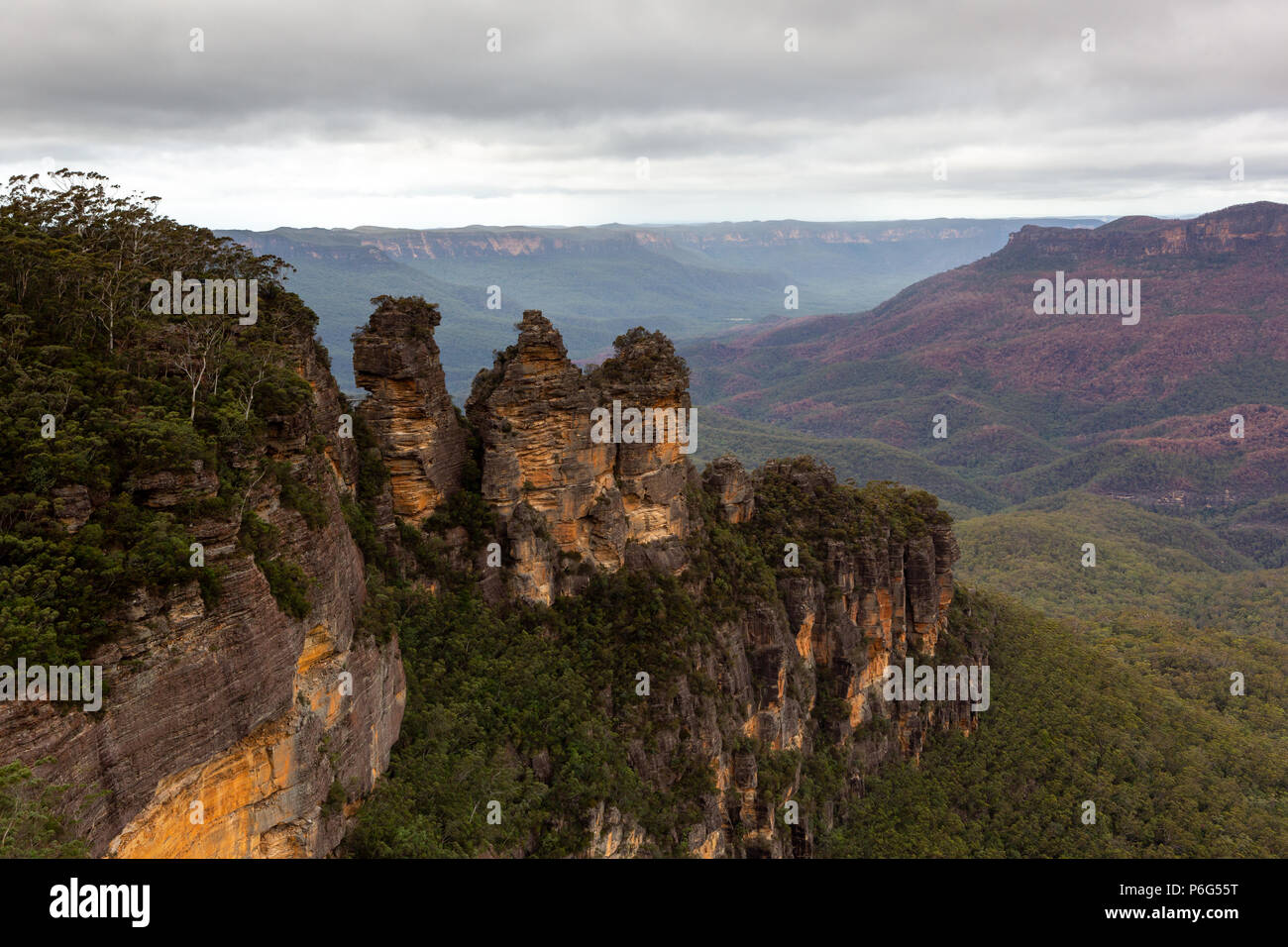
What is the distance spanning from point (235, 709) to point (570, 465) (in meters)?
20.9

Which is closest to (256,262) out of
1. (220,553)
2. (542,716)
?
(220,553)

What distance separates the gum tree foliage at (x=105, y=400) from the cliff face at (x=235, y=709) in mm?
593

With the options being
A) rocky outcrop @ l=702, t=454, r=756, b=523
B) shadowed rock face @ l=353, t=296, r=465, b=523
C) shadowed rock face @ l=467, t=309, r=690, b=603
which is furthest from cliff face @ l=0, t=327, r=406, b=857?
rocky outcrop @ l=702, t=454, r=756, b=523

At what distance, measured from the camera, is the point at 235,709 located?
1967 centimetres

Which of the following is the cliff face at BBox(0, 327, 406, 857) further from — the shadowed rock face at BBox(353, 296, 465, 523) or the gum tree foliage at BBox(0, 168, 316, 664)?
the shadowed rock face at BBox(353, 296, 465, 523)

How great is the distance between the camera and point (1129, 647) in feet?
268

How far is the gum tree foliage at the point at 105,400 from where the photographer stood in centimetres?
1680

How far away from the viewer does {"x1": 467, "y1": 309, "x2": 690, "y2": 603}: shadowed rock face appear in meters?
37.0

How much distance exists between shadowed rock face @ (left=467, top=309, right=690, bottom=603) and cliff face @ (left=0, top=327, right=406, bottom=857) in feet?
34.6

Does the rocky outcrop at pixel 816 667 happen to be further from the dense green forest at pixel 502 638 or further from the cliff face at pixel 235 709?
the cliff face at pixel 235 709

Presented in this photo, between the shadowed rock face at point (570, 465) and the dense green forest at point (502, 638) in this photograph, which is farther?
the shadowed rock face at point (570, 465)

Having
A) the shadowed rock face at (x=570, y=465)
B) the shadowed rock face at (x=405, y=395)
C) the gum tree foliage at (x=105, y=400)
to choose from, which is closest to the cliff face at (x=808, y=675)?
the shadowed rock face at (x=570, y=465)

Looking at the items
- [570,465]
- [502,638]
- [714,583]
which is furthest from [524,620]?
[714,583]

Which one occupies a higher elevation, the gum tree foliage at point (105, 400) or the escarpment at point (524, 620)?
the gum tree foliage at point (105, 400)
